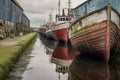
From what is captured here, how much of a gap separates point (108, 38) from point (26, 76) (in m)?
6.29

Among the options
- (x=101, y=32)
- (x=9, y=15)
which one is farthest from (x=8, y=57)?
(x=9, y=15)

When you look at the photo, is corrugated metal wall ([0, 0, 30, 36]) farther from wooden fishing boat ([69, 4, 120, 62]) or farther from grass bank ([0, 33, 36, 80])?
wooden fishing boat ([69, 4, 120, 62])

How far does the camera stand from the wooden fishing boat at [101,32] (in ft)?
55.3

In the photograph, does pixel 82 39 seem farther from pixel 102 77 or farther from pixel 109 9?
pixel 102 77

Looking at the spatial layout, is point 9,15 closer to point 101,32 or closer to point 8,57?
point 101,32

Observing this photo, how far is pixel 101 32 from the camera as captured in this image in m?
17.2

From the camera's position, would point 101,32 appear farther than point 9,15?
No

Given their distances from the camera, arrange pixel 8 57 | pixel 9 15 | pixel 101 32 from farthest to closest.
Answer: pixel 9 15 < pixel 101 32 < pixel 8 57

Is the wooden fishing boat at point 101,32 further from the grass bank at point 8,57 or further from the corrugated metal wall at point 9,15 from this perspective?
the corrugated metal wall at point 9,15

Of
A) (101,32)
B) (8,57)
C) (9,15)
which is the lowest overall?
(8,57)

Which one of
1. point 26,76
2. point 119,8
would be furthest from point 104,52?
point 119,8

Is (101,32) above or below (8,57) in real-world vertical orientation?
above

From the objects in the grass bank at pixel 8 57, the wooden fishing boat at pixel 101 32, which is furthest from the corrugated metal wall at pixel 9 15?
the wooden fishing boat at pixel 101 32

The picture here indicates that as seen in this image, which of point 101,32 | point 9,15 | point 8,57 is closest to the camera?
point 8,57
